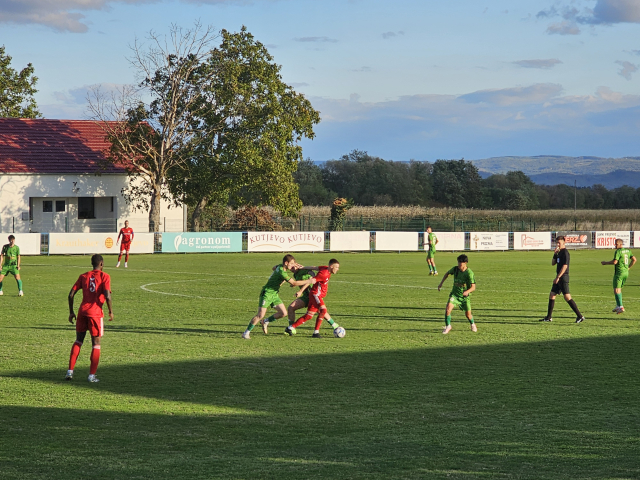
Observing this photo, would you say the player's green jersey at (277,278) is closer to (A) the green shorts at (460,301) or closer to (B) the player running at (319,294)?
(B) the player running at (319,294)

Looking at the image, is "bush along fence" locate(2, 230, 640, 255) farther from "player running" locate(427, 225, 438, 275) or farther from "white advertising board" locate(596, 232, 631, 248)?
"player running" locate(427, 225, 438, 275)

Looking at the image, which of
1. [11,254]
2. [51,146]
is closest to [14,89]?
[51,146]

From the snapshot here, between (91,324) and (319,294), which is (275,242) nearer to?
(319,294)

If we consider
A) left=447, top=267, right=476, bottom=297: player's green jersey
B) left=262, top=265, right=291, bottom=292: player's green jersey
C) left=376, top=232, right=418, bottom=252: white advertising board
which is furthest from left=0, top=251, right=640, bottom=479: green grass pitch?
left=376, top=232, right=418, bottom=252: white advertising board

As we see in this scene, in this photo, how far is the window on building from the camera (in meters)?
49.7

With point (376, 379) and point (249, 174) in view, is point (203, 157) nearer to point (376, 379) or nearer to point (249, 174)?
point (249, 174)

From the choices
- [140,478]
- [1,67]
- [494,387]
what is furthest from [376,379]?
[1,67]

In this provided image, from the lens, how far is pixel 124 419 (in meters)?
8.70

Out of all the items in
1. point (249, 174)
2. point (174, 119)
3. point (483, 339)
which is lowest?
point (483, 339)

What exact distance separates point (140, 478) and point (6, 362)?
21.2ft

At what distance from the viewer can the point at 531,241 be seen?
169ft

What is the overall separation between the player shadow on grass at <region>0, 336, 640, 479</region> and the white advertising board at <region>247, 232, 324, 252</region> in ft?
105

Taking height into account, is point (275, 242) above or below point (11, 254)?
below

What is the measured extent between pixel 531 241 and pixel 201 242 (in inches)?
865
